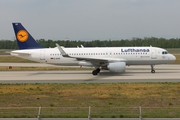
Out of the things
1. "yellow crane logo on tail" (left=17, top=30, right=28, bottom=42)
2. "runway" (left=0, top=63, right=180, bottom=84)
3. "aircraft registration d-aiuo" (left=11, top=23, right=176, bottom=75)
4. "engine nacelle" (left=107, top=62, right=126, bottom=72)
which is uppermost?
"yellow crane logo on tail" (left=17, top=30, right=28, bottom=42)

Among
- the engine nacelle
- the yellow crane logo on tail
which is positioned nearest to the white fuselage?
the yellow crane logo on tail

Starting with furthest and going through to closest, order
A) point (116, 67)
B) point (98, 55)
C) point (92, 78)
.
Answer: point (98, 55)
point (116, 67)
point (92, 78)

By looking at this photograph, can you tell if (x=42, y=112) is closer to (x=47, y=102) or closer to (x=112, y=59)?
(x=47, y=102)

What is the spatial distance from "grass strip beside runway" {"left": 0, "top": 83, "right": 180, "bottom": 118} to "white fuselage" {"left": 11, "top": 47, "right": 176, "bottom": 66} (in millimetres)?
10597

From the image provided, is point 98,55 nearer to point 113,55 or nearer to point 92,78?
point 113,55

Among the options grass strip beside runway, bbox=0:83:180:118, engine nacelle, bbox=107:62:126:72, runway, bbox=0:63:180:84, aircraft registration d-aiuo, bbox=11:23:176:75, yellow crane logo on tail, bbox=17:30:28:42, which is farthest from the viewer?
yellow crane logo on tail, bbox=17:30:28:42

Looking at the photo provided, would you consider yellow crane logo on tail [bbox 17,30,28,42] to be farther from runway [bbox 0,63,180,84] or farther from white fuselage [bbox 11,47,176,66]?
runway [bbox 0,63,180,84]

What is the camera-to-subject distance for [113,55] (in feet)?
122

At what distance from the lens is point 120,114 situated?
46.4ft

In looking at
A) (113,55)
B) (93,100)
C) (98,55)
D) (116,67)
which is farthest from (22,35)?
(93,100)

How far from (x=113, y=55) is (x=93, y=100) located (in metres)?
18.0

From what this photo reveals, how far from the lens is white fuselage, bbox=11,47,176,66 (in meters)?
36.4

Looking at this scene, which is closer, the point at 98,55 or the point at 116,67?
the point at 116,67

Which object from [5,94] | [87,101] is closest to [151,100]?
[87,101]
